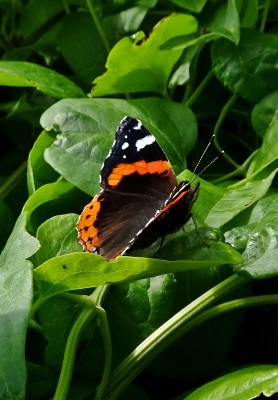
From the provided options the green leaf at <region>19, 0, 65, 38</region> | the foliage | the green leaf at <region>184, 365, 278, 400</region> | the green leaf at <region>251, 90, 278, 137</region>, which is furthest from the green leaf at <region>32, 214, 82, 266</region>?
the green leaf at <region>19, 0, 65, 38</region>

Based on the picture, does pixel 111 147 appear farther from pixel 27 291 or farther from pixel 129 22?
pixel 129 22

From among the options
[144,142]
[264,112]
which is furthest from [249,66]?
[144,142]

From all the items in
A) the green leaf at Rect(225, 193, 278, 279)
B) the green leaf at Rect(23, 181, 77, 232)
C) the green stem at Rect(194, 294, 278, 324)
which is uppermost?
the green leaf at Rect(23, 181, 77, 232)

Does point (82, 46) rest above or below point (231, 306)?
above

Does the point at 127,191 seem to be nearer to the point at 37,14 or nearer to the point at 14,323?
the point at 14,323

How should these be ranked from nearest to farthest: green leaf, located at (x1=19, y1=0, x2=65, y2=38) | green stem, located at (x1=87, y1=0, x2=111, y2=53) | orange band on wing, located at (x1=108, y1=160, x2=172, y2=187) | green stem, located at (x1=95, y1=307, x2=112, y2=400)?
green stem, located at (x1=95, y1=307, x2=112, y2=400), orange band on wing, located at (x1=108, y1=160, x2=172, y2=187), green stem, located at (x1=87, y1=0, x2=111, y2=53), green leaf, located at (x1=19, y1=0, x2=65, y2=38)

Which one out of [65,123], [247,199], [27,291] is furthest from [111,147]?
[27,291]

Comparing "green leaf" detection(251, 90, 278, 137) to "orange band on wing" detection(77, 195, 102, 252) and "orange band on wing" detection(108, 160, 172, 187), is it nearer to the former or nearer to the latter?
"orange band on wing" detection(108, 160, 172, 187)
